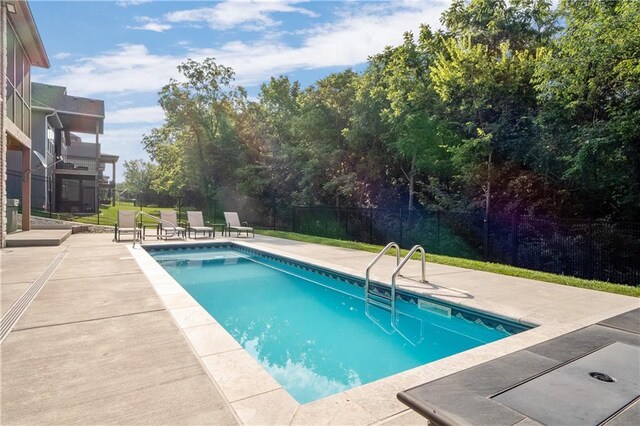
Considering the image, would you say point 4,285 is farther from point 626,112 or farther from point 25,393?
point 626,112

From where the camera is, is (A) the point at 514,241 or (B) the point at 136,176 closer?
(A) the point at 514,241

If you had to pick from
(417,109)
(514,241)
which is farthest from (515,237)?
(417,109)

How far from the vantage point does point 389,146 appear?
1405 cm

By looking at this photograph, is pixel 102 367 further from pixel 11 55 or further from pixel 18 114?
pixel 18 114

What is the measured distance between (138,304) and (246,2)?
766 cm

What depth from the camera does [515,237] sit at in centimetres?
973

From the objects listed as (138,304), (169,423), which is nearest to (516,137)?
(138,304)

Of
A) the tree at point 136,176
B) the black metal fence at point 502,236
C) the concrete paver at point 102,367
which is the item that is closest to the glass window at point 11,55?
the black metal fence at point 502,236

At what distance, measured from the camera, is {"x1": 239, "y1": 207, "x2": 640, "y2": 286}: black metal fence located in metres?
8.12

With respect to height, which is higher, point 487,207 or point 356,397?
point 487,207

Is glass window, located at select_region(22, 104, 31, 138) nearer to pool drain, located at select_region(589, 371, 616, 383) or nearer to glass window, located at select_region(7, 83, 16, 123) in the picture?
glass window, located at select_region(7, 83, 16, 123)

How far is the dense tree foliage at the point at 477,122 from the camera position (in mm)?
8188

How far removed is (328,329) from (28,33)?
13656 mm

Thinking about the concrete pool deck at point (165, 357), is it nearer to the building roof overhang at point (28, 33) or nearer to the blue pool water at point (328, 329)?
the blue pool water at point (328, 329)
